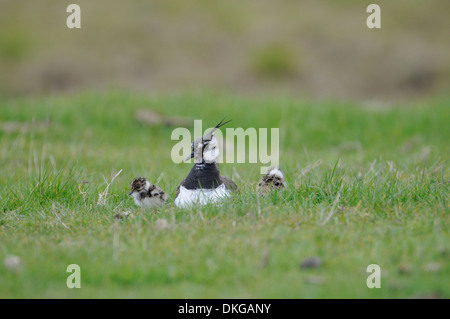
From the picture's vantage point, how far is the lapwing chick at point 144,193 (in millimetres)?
5309

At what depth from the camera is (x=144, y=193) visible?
5.33 m

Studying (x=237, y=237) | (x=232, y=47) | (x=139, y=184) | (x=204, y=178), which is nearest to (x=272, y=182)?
(x=204, y=178)

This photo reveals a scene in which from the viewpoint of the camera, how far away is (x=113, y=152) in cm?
895

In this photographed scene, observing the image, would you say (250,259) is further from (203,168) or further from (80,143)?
(80,143)

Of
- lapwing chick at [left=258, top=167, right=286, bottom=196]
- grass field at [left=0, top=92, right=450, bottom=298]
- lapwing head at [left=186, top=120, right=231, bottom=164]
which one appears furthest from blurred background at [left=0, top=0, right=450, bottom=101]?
lapwing head at [left=186, top=120, right=231, bottom=164]

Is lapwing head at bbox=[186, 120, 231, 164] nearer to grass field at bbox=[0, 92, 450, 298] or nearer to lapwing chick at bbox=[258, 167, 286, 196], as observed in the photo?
grass field at bbox=[0, 92, 450, 298]

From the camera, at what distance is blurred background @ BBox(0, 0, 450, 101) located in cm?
1731

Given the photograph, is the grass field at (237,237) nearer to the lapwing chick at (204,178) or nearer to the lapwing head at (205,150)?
the lapwing chick at (204,178)

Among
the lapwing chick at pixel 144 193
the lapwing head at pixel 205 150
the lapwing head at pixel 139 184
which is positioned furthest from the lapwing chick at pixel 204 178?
the lapwing head at pixel 139 184

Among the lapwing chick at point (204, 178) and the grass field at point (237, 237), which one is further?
the lapwing chick at point (204, 178)

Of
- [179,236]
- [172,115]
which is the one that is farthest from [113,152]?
[179,236]

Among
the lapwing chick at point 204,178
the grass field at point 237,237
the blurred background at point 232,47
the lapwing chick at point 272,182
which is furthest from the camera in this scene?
the blurred background at point 232,47

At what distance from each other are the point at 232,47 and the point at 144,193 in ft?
46.7

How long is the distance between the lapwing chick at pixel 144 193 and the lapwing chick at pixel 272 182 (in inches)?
40.8
